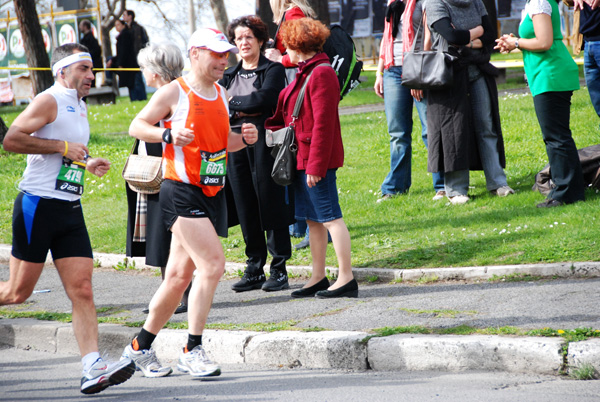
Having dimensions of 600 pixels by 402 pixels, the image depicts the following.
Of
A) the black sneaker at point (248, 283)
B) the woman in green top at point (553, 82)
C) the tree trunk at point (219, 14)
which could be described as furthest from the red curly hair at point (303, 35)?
the tree trunk at point (219, 14)

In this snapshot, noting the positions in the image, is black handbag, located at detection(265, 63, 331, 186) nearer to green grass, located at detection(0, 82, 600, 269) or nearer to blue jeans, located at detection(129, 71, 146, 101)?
green grass, located at detection(0, 82, 600, 269)

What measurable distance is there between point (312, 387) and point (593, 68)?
528cm

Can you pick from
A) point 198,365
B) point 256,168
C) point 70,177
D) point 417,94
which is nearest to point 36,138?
point 70,177

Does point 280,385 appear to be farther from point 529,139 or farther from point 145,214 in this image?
point 529,139

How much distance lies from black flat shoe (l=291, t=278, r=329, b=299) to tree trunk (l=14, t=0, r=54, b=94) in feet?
42.2

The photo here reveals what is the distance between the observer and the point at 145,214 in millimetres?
6355

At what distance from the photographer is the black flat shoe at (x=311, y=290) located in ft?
21.1

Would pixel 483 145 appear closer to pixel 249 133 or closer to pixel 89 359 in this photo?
pixel 249 133

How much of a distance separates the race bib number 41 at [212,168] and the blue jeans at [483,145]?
404 centimetres

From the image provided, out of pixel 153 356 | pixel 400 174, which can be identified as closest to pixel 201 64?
pixel 153 356

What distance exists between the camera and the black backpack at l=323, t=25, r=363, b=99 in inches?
281

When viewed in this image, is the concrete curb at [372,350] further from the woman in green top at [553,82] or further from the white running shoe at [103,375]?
the woman in green top at [553,82]

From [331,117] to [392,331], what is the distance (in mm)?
1718

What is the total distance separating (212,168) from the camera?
4938mm
